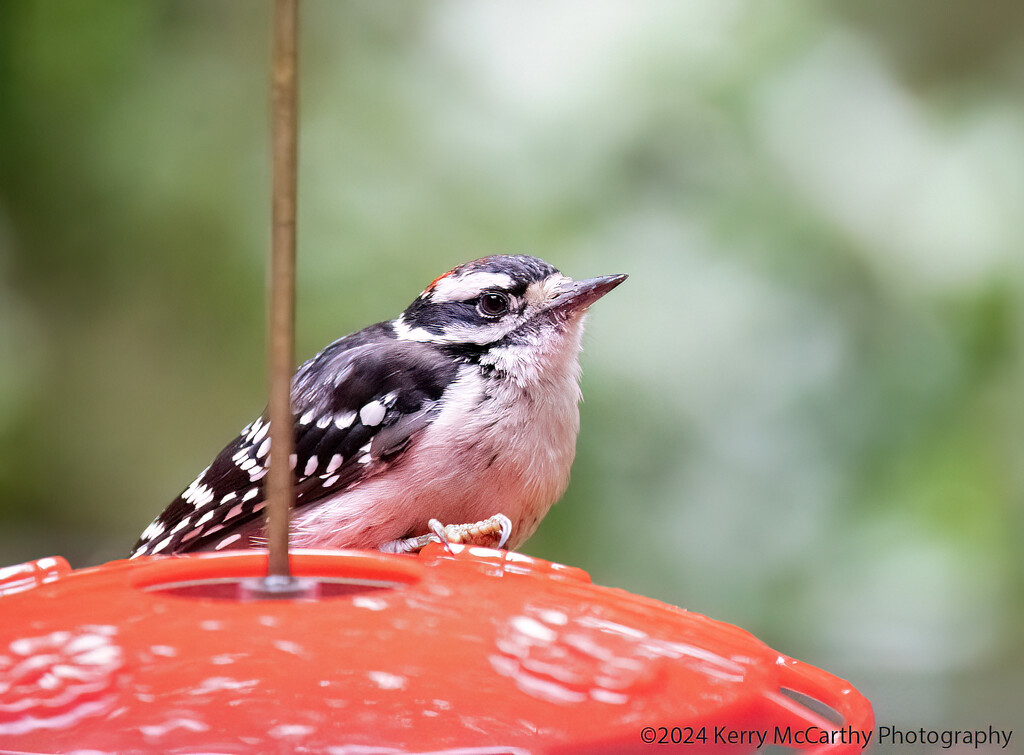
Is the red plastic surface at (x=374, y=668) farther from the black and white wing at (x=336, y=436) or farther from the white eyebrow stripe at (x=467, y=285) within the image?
the white eyebrow stripe at (x=467, y=285)

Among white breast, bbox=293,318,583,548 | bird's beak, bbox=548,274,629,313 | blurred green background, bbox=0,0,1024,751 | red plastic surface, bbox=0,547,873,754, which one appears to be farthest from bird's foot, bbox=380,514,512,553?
blurred green background, bbox=0,0,1024,751

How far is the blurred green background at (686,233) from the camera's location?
2.65m

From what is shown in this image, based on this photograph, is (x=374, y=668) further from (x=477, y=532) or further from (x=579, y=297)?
(x=579, y=297)

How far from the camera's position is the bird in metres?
1.57

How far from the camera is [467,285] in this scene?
67.3 inches

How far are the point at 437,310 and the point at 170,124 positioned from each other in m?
1.43

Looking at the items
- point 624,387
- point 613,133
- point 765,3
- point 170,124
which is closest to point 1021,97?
point 765,3

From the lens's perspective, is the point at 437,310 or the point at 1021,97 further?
the point at 1021,97

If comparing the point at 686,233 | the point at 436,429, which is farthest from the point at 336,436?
the point at 686,233

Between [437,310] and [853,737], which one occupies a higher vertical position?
[437,310]

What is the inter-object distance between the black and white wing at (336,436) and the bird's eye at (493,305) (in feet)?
0.32

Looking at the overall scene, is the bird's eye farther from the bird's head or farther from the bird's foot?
the bird's foot

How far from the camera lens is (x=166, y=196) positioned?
2834mm

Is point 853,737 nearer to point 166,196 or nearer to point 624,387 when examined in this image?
point 624,387
